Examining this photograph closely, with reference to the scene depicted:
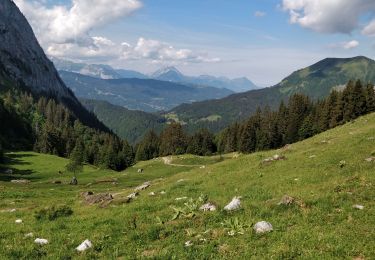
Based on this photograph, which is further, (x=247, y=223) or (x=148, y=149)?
(x=148, y=149)

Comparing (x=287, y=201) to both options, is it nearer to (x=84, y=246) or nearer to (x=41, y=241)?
(x=84, y=246)

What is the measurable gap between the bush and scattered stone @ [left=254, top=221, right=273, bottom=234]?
1361cm

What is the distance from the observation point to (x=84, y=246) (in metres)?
16.9

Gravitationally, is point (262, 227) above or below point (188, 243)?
above

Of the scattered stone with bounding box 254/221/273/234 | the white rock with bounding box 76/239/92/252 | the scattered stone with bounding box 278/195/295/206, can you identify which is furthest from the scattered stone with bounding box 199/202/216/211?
the white rock with bounding box 76/239/92/252

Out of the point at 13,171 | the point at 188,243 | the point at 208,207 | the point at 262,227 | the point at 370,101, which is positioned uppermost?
the point at 370,101

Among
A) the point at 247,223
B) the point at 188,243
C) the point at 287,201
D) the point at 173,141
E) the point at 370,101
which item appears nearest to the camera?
the point at 188,243

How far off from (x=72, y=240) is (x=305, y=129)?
116 meters

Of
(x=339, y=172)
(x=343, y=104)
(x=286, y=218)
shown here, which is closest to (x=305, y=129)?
(x=343, y=104)

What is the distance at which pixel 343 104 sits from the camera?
364 feet

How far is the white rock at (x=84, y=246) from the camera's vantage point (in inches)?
658

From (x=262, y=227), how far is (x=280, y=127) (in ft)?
421

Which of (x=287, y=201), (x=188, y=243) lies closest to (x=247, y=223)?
(x=188, y=243)

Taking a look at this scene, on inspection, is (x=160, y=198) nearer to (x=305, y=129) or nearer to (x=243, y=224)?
(x=243, y=224)
